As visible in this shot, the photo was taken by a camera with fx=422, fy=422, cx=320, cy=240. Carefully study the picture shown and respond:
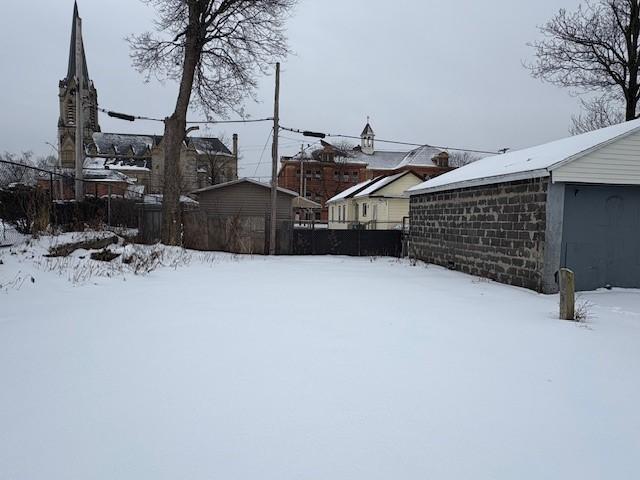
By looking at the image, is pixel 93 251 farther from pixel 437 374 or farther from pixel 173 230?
pixel 437 374

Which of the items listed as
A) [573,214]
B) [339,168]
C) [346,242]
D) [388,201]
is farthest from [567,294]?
[339,168]

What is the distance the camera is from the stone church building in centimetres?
Result: 5362

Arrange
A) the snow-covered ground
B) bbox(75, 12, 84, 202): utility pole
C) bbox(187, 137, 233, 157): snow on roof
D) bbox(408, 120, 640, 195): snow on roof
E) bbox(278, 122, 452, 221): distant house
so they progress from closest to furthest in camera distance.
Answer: the snow-covered ground, bbox(408, 120, 640, 195): snow on roof, bbox(75, 12, 84, 202): utility pole, bbox(278, 122, 452, 221): distant house, bbox(187, 137, 233, 157): snow on roof

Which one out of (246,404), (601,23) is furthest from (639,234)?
(601,23)

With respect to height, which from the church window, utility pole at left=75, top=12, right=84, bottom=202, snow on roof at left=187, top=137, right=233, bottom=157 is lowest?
utility pole at left=75, top=12, right=84, bottom=202

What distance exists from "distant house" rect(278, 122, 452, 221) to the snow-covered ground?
45839mm

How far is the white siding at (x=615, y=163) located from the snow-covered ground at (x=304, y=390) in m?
3.43

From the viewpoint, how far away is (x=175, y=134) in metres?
16.2

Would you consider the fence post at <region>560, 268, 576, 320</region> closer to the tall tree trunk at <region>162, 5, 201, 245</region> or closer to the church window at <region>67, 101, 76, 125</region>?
the tall tree trunk at <region>162, 5, 201, 245</region>

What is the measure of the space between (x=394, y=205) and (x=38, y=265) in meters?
22.5

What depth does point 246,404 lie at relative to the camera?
10.4 ft

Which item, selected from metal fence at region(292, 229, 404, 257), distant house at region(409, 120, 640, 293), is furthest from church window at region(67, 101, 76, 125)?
distant house at region(409, 120, 640, 293)

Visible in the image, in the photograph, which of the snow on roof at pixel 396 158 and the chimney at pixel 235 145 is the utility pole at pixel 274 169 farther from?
the chimney at pixel 235 145

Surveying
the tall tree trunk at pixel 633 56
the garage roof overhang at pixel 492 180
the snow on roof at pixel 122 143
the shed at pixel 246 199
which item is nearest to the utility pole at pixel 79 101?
the shed at pixel 246 199
